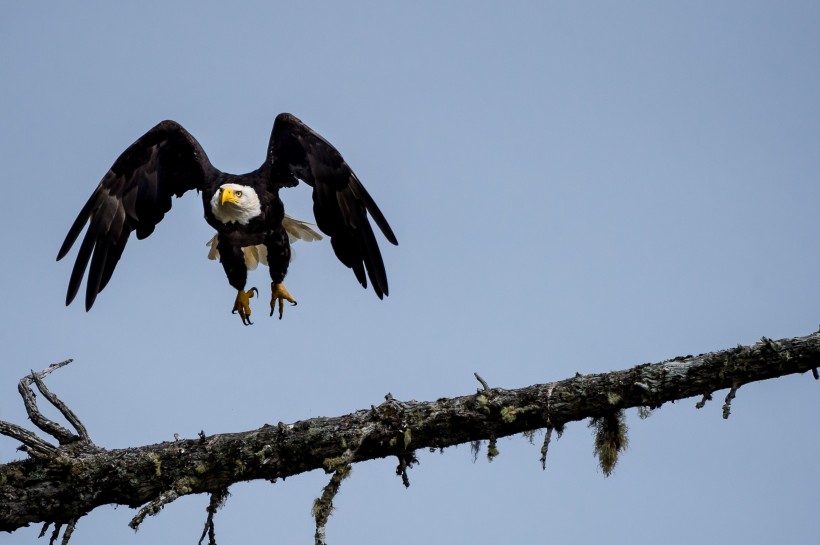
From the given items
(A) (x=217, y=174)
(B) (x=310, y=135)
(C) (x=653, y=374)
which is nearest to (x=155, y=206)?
(A) (x=217, y=174)

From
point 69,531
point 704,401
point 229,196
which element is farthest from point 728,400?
point 229,196

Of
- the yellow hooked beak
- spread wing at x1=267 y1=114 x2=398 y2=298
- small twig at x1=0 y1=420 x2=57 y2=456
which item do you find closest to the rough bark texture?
small twig at x1=0 y1=420 x2=57 y2=456

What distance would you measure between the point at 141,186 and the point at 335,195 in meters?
1.76

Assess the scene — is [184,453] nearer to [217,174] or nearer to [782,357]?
[782,357]

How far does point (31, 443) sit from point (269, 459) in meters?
1.27

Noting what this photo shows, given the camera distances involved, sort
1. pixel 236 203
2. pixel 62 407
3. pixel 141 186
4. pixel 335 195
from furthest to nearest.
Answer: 1. pixel 141 186
2. pixel 236 203
3. pixel 335 195
4. pixel 62 407

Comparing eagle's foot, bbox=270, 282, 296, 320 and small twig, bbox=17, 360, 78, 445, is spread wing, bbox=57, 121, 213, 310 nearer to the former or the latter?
eagle's foot, bbox=270, 282, 296, 320

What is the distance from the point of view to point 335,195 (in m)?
7.84

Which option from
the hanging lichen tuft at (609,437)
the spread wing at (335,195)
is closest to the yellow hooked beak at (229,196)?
the spread wing at (335,195)

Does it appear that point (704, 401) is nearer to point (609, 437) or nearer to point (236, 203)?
point (609, 437)

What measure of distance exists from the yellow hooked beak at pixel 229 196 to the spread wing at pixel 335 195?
0.49m

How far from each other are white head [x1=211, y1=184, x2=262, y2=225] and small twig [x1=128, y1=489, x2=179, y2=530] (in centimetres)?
339

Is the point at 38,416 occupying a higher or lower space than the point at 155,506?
higher

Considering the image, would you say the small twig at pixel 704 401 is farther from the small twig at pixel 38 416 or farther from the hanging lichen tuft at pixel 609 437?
the small twig at pixel 38 416
